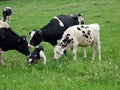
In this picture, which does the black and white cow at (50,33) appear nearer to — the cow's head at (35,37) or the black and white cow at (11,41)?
the cow's head at (35,37)

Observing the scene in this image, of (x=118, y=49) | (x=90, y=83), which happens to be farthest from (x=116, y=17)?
(x=90, y=83)

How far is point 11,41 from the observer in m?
14.1

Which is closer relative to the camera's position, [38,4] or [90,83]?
[90,83]

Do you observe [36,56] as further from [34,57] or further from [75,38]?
[75,38]

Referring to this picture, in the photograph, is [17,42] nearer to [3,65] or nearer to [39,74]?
[3,65]

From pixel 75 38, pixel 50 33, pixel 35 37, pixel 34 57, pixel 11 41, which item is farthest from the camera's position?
pixel 50 33

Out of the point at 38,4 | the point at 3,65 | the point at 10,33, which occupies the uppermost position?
the point at 10,33

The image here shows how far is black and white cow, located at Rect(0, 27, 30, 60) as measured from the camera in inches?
549

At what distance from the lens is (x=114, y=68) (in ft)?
39.0

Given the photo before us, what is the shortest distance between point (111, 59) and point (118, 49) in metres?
2.29

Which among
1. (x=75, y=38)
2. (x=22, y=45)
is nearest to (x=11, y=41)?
(x=22, y=45)

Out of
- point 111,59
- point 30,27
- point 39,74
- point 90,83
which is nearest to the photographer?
point 90,83

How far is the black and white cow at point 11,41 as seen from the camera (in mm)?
13938

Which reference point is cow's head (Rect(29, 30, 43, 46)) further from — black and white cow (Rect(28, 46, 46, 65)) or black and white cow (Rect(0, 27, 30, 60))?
A: black and white cow (Rect(28, 46, 46, 65))
